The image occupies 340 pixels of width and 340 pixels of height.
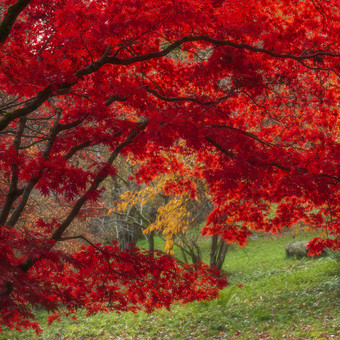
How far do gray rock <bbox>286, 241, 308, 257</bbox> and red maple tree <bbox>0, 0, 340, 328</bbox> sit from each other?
7.27 meters

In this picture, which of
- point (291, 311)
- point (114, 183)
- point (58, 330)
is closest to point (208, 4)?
point (291, 311)

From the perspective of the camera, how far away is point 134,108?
209 inches

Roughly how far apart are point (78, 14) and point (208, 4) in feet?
5.55

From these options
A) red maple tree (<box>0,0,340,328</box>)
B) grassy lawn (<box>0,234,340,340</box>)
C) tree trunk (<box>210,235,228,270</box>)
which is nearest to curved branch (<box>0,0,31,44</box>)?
red maple tree (<box>0,0,340,328</box>)

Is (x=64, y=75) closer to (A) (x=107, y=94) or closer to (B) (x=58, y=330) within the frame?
(A) (x=107, y=94)

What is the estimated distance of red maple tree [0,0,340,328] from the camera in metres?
3.57

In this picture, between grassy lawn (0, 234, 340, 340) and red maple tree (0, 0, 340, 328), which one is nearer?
red maple tree (0, 0, 340, 328)

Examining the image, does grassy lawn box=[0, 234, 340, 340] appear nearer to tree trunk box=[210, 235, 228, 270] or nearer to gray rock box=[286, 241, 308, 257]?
tree trunk box=[210, 235, 228, 270]

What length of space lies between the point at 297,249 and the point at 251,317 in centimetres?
736

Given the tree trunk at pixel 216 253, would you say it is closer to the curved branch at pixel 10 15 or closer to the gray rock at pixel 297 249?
the gray rock at pixel 297 249

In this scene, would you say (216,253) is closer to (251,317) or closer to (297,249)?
(297,249)

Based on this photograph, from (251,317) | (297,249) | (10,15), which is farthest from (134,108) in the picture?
(297,249)

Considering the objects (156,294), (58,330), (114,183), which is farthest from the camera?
(114,183)

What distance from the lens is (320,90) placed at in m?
7.46
